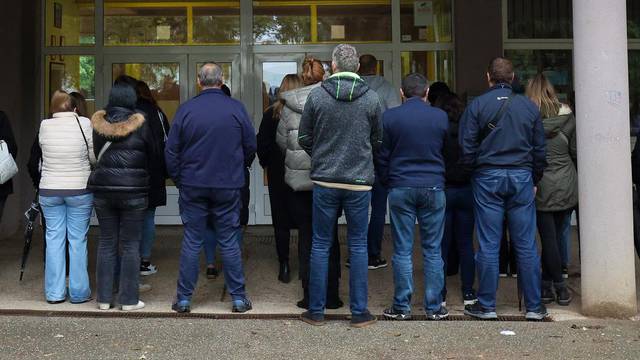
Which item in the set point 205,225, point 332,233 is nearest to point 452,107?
point 332,233

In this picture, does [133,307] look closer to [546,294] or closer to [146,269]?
[146,269]

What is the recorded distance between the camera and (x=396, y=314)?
18.7 ft

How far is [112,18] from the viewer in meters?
9.98

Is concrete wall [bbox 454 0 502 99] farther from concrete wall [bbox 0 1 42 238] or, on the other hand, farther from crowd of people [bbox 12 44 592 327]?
concrete wall [bbox 0 1 42 238]

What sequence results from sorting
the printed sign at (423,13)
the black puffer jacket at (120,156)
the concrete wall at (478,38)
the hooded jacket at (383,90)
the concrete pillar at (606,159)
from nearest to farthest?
the concrete pillar at (606,159)
the black puffer jacket at (120,156)
the hooded jacket at (383,90)
the concrete wall at (478,38)
the printed sign at (423,13)

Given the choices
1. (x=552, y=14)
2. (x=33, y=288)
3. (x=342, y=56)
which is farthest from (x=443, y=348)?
(x=552, y=14)

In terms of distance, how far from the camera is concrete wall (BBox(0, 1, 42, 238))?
9.25 meters

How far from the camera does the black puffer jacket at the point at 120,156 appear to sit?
5.68 metres

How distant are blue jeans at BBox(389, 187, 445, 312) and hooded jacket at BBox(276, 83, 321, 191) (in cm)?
68

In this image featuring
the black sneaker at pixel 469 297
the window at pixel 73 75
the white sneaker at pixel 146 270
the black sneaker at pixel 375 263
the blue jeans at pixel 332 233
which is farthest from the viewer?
the window at pixel 73 75

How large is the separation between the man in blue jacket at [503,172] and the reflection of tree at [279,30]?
15.6ft

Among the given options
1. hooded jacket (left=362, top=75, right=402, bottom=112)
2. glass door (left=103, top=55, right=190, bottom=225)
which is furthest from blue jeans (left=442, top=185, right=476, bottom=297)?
glass door (left=103, top=55, right=190, bottom=225)

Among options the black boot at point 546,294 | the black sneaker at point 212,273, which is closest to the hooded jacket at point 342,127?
the black boot at point 546,294

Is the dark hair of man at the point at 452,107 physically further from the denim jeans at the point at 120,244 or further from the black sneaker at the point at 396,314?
the denim jeans at the point at 120,244
